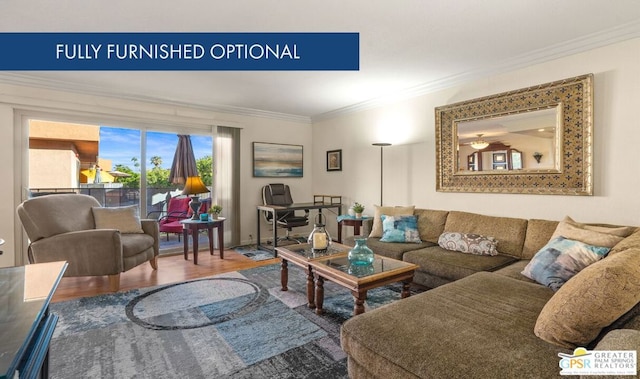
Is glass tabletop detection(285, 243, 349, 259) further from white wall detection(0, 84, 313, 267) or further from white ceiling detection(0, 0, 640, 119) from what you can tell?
white wall detection(0, 84, 313, 267)

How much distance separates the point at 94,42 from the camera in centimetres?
279

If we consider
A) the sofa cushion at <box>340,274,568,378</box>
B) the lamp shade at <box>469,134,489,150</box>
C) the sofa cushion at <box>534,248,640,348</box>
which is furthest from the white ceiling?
the sofa cushion at <box>340,274,568,378</box>

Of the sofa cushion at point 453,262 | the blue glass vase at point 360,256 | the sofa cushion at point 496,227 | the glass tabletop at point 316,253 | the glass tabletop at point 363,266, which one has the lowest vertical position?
the sofa cushion at point 453,262

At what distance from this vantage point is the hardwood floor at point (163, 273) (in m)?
3.17

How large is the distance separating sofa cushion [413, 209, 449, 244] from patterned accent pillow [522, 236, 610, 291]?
130 centimetres

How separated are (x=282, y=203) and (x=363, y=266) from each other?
323 cm

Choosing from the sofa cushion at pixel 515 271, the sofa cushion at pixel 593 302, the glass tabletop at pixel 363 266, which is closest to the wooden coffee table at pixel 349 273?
the glass tabletop at pixel 363 266

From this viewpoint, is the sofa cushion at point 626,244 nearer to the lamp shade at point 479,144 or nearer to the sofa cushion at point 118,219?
the lamp shade at point 479,144

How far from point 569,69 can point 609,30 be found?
1.23 ft

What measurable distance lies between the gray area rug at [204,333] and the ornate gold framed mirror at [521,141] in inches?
66.7

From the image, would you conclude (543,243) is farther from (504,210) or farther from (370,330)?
(370,330)

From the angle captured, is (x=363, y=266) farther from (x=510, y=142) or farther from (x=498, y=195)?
(x=510, y=142)

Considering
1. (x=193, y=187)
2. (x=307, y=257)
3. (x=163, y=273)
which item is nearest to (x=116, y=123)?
(x=193, y=187)

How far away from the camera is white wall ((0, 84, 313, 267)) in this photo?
11.7 feet
